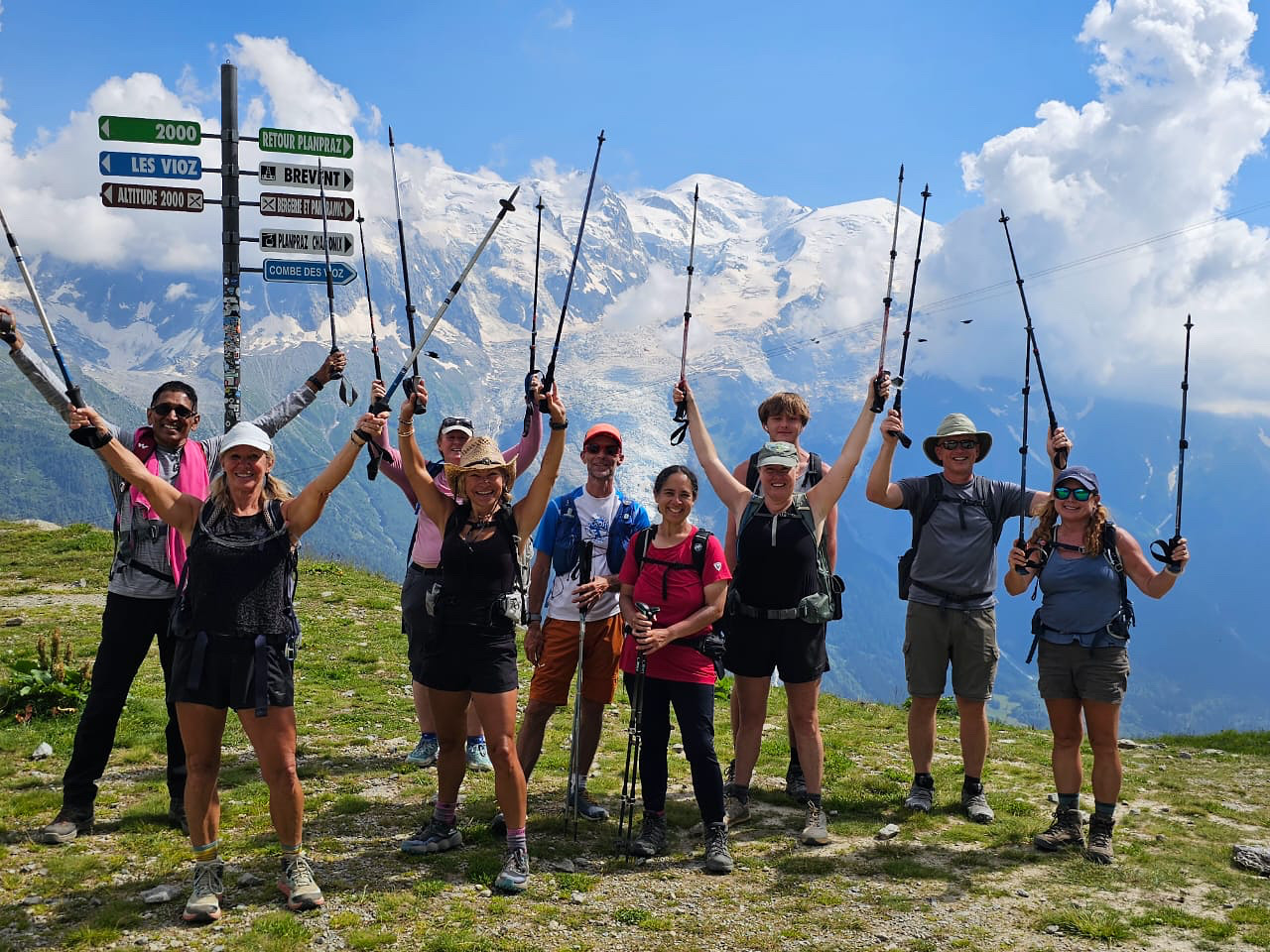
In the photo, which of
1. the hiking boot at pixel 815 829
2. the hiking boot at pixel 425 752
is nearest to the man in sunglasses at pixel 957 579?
the hiking boot at pixel 815 829

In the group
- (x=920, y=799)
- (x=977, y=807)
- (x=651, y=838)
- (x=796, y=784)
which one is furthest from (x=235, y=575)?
(x=977, y=807)

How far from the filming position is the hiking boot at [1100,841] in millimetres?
6770

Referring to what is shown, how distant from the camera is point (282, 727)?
540 cm

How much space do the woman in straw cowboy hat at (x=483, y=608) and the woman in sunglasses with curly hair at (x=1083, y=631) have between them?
3775 mm

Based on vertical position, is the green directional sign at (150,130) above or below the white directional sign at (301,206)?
above

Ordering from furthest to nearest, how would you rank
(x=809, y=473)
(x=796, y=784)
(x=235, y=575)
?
(x=796, y=784) < (x=809, y=473) < (x=235, y=575)

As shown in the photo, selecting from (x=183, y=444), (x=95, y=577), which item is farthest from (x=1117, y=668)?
(x=95, y=577)

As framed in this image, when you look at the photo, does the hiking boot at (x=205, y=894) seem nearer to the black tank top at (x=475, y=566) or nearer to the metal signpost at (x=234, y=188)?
the black tank top at (x=475, y=566)

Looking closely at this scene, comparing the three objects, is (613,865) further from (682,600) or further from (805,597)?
(805,597)

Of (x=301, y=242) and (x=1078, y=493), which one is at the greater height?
(x=301, y=242)

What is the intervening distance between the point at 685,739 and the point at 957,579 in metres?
2.72

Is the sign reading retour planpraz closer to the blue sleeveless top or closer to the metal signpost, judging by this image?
the metal signpost

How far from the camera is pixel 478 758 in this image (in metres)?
8.44

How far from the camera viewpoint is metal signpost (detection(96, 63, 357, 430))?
9664 mm
